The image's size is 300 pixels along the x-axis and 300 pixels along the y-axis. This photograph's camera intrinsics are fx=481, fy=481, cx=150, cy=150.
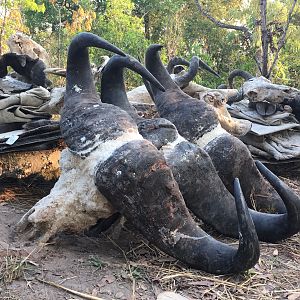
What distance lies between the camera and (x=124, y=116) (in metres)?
2.47

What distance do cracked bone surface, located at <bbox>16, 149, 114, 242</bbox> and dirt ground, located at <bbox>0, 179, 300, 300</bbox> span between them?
0.28 feet

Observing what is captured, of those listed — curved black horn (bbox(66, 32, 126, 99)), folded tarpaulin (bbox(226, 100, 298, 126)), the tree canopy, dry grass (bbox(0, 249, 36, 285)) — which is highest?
curved black horn (bbox(66, 32, 126, 99))

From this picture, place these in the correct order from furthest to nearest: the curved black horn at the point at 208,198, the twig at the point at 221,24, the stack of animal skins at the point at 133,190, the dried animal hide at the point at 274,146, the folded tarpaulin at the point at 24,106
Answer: the twig at the point at 221,24 → the dried animal hide at the point at 274,146 → the folded tarpaulin at the point at 24,106 → the curved black horn at the point at 208,198 → the stack of animal skins at the point at 133,190

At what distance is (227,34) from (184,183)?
40.1ft

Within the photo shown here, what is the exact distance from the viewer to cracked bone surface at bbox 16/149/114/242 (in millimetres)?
2324

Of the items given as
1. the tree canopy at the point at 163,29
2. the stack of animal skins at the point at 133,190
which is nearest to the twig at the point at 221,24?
the tree canopy at the point at 163,29

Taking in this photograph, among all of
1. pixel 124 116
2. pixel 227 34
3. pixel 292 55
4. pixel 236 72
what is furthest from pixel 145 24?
pixel 124 116

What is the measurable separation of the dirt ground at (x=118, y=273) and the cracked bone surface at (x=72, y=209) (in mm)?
84

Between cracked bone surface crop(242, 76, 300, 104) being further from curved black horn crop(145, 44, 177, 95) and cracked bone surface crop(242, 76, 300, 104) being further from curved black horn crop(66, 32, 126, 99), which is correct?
curved black horn crop(66, 32, 126, 99)

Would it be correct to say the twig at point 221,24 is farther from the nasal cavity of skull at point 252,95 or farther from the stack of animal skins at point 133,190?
the stack of animal skins at point 133,190

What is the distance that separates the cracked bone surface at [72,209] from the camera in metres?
2.32

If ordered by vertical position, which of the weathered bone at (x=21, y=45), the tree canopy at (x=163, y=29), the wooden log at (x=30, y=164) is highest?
the weathered bone at (x=21, y=45)

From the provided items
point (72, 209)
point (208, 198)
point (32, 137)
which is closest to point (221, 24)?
point (32, 137)

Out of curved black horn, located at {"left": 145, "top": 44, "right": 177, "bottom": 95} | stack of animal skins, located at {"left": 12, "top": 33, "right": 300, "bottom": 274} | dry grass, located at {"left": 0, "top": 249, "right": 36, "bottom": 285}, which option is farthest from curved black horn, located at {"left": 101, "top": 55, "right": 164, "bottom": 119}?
dry grass, located at {"left": 0, "top": 249, "right": 36, "bottom": 285}
